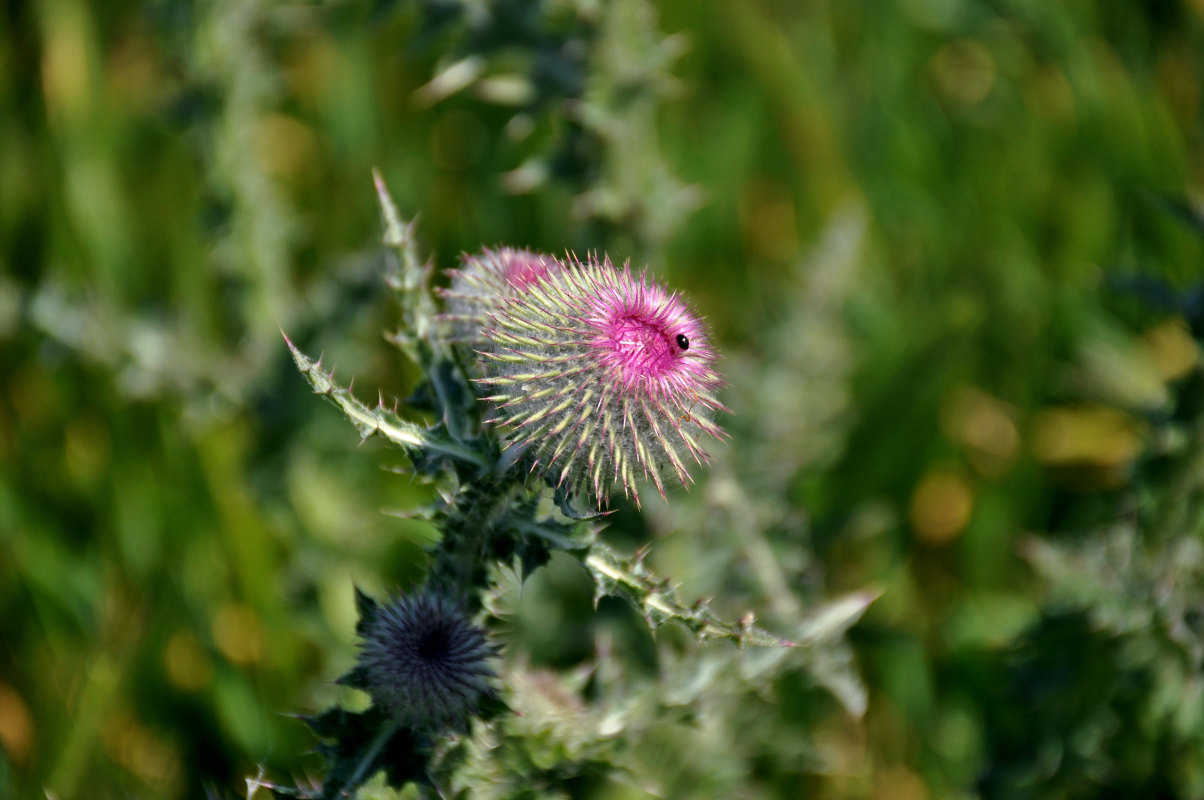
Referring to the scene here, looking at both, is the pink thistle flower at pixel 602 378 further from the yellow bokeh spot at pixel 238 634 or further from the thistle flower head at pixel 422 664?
the yellow bokeh spot at pixel 238 634

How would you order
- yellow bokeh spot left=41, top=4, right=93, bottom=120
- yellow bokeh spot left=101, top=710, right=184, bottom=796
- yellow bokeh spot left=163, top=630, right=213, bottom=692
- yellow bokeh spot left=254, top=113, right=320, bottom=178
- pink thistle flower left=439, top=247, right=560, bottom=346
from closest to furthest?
pink thistle flower left=439, top=247, right=560, bottom=346 < yellow bokeh spot left=101, top=710, right=184, bottom=796 < yellow bokeh spot left=163, top=630, right=213, bottom=692 < yellow bokeh spot left=41, top=4, right=93, bottom=120 < yellow bokeh spot left=254, top=113, right=320, bottom=178

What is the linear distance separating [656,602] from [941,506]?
2.25m

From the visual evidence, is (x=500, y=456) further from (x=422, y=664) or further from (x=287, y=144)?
(x=287, y=144)

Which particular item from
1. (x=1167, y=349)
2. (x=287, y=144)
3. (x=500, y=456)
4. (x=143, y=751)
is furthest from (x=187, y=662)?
(x=1167, y=349)

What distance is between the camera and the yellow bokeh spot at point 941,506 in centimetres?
331

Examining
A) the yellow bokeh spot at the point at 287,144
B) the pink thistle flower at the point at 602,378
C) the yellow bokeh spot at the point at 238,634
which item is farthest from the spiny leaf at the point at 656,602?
the yellow bokeh spot at the point at 287,144

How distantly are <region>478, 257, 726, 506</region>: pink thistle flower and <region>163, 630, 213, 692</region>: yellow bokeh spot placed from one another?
70.3 inches

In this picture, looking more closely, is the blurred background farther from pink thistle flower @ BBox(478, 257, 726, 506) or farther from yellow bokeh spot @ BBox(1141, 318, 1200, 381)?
pink thistle flower @ BBox(478, 257, 726, 506)

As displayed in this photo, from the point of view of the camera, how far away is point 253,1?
102 inches

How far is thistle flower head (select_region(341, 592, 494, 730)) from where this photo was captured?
1.43 m

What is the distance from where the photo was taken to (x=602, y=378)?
1.34m

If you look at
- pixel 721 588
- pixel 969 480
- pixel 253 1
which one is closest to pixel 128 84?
pixel 253 1

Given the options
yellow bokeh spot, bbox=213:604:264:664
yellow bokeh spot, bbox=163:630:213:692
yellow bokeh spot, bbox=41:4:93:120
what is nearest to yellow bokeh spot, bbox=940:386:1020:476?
yellow bokeh spot, bbox=213:604:264:664

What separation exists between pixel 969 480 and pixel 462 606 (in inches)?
92.8
